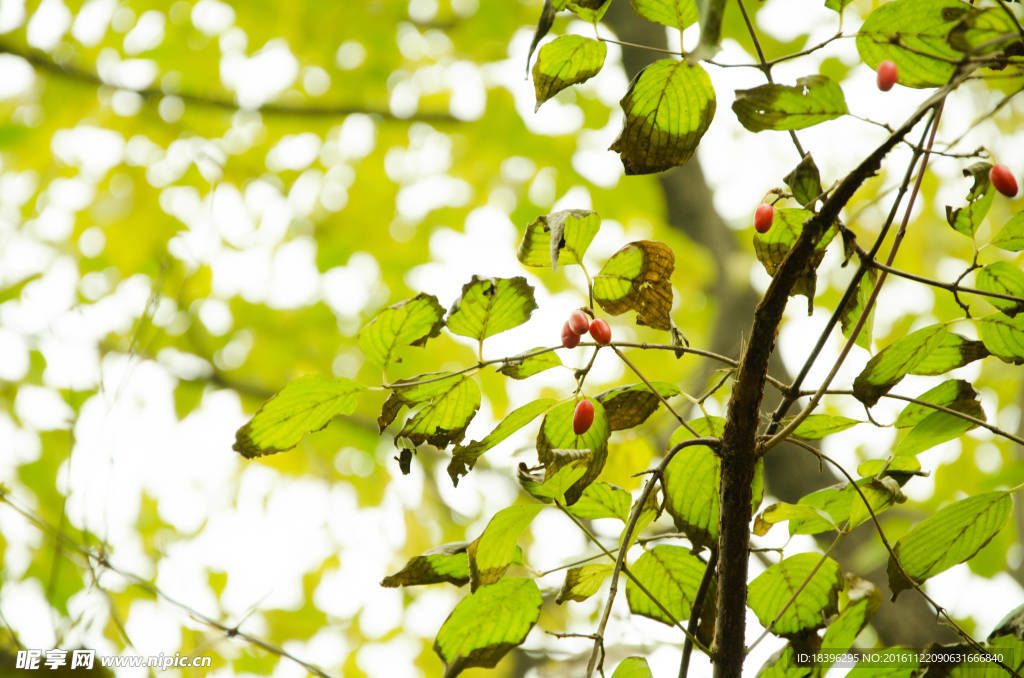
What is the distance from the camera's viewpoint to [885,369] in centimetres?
57

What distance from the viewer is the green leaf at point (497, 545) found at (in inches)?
23.6

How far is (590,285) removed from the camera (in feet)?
1.97

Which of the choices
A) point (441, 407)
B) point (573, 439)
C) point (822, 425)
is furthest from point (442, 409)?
point (822, 425)

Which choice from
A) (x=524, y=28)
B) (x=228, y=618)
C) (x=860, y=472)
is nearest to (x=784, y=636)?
(x=860, y=472)

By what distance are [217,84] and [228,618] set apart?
1.84m

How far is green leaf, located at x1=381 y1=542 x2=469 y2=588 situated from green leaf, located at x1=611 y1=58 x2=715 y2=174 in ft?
1.14

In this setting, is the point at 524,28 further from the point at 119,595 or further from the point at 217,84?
the point at 119,595

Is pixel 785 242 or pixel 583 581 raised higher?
pixel 785 242

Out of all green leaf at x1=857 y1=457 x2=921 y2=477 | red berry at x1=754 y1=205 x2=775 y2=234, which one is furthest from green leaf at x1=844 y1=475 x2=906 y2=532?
red berry at x1=754 y1=205 x2=775 y2=234

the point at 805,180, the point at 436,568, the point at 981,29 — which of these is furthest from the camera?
the point at 436,568

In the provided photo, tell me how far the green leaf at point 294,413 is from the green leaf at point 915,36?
1.53ft

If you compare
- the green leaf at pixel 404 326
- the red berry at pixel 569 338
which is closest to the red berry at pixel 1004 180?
the red berry at pixel 569 338

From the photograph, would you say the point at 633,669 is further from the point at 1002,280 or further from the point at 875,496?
the point at 1002,280

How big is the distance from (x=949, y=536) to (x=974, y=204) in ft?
0.88
